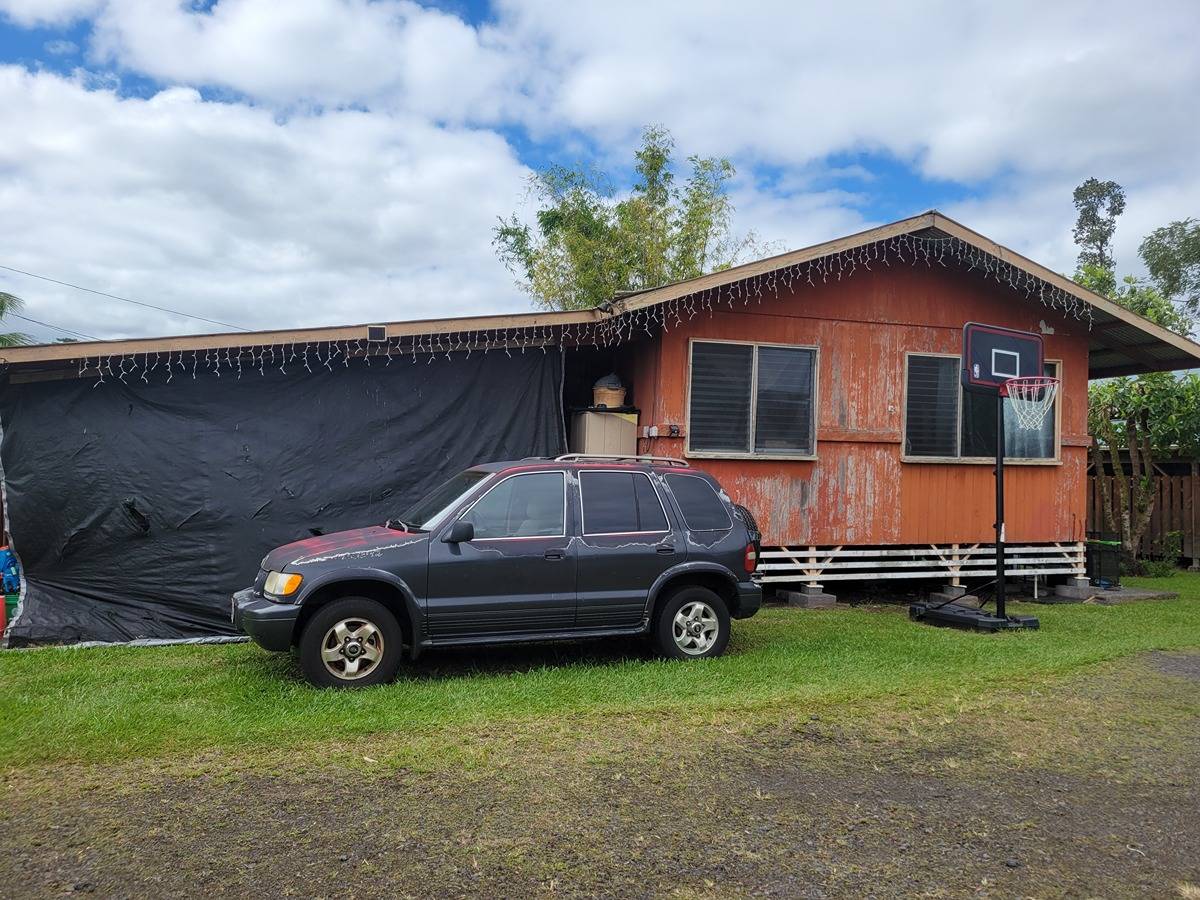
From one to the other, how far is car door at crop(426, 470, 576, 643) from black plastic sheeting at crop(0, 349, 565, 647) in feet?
8.21

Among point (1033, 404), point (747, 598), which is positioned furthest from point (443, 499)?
point (1033, 404)

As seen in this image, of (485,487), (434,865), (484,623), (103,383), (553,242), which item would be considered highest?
(553,242)

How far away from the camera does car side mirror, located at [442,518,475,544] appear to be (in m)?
6.71

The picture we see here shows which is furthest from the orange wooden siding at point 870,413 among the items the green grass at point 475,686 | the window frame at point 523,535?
the window frame at point 523,535

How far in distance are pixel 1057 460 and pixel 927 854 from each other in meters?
9.47

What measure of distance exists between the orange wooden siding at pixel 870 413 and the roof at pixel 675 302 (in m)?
0.49

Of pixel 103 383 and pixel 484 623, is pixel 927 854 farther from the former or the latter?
pixel 103 383

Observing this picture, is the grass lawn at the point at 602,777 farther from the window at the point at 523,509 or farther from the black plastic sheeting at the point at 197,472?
the window at the point at 523,509

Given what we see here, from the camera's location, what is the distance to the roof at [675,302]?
833 centimetres

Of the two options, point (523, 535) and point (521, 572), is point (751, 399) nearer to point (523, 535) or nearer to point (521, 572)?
point (523, 535)

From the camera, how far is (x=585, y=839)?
4121 millimetres

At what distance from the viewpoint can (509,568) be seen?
6.93 metres

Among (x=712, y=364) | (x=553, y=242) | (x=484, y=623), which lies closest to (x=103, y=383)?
(x=484, y=623)

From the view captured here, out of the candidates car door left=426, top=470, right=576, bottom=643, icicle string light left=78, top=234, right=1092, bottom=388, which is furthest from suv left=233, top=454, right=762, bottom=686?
icicle string light left=78, top=234, right=1092, bottom=388
